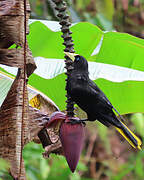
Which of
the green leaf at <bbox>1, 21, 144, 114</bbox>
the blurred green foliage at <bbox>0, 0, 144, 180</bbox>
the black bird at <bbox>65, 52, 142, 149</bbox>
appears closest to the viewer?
the black bird at <bbox>65, 52, 142, 149</bbox>

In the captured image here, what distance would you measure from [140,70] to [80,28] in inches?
10.9

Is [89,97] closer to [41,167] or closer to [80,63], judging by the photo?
[80,63]

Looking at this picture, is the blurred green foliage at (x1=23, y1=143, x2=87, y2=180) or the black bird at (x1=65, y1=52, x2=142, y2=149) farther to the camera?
the blurred green foliage at (x1=23, y1=143, x2=87, y2=180)

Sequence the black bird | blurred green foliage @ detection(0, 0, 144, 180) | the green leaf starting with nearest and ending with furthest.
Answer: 1. the black bird
2. the green leaf
3. blurred green foliage @ detection(0, 0, 144, 180)

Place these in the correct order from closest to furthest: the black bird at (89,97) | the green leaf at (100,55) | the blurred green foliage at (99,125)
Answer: the black bird at (89,97) → the green leaf at (100,55) → the blurred green foliage at (99,125)

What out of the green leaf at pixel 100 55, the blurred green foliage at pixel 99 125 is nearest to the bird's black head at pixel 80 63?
the green leaf at pixel 100 55

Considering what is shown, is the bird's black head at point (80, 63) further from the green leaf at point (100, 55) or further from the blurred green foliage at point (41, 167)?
the blurred green foliage at point (41, 167)

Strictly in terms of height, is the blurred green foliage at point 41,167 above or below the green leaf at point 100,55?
below

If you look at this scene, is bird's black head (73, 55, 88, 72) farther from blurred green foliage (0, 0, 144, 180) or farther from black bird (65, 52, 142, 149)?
blurred green foliage (0, 0, 144, 180)

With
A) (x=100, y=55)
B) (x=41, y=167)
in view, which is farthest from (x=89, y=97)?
(x=41, y=167)

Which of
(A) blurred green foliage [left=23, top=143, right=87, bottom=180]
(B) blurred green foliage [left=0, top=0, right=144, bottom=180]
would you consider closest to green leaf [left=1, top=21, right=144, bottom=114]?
(B) blurred green foliage [left=0, top=0, right=144, bottom=180]

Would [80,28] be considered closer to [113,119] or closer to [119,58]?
[119,58]

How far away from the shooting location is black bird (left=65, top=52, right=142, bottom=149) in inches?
36.2

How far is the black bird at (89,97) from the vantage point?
3.01 ft
